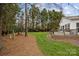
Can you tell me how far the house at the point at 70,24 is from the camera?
407 cm

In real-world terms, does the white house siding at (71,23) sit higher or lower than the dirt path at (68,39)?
higher

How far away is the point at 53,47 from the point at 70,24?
23cm

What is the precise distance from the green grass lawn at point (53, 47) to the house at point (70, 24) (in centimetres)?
11

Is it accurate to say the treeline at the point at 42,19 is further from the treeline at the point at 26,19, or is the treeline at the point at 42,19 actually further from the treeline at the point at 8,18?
the treeline at the point at 8,18

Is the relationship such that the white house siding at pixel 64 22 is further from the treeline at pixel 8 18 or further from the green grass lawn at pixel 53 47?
the treeline at pixel 8 18

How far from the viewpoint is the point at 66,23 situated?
4074 mm

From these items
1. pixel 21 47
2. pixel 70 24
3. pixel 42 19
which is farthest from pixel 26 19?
pixel 70 24

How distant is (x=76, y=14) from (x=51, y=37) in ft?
0.90

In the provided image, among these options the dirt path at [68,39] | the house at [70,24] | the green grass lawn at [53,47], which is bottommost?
the green grass lawn at [53,47]

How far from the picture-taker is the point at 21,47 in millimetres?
4082

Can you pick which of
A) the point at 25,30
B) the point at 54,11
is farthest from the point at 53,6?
the point at 25,30

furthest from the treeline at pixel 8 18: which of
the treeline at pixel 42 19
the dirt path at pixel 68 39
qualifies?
the dirt path at pixel 68 39

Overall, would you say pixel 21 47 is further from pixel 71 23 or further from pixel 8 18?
pixel 71 23

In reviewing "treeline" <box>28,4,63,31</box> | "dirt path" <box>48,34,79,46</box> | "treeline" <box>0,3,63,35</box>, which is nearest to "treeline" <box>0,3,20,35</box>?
"treeline" <box>0,3,63,35</box>
